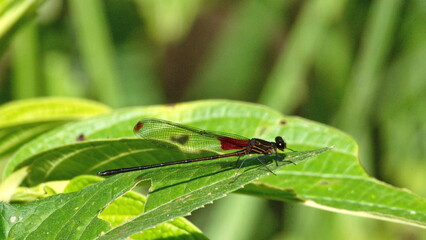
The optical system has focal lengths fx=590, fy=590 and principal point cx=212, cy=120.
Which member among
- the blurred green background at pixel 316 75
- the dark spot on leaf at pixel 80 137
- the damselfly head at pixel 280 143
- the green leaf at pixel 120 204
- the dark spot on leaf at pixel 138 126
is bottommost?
the green leaf at pixel 120 204

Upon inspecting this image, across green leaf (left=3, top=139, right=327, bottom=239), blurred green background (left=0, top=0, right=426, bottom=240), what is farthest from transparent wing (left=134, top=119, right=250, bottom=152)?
blurred green background (left=0, top=0, right=426, bottom=240)

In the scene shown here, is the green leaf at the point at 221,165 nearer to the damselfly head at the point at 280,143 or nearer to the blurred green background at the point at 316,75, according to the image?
the damselfly head at the point at 280,143

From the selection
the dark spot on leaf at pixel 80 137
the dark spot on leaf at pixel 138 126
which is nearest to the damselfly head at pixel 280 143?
the dark spot on leaf at pixel 138 126

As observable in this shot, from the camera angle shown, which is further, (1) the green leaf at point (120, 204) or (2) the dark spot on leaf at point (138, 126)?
(2) the dark spot on leaf at point (138, 126)

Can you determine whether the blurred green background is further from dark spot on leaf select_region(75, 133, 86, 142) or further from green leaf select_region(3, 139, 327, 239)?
green leaf select_region(3, 139, 327, 239)

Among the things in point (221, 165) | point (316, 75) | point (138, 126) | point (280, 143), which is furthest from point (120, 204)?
point (316, 75)

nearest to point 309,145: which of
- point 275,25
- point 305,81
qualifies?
point 305,81

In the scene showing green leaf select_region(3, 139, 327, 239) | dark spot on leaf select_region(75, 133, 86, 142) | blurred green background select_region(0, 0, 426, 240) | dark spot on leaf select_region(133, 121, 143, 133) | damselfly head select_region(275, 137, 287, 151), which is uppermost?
blurred green background select_region(0, 0, 426, 240)

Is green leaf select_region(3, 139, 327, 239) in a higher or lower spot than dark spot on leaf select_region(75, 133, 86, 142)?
lower

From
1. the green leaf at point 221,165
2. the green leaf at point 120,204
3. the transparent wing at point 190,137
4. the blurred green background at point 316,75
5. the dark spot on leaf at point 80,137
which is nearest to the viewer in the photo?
the green leaf at point 120,204
